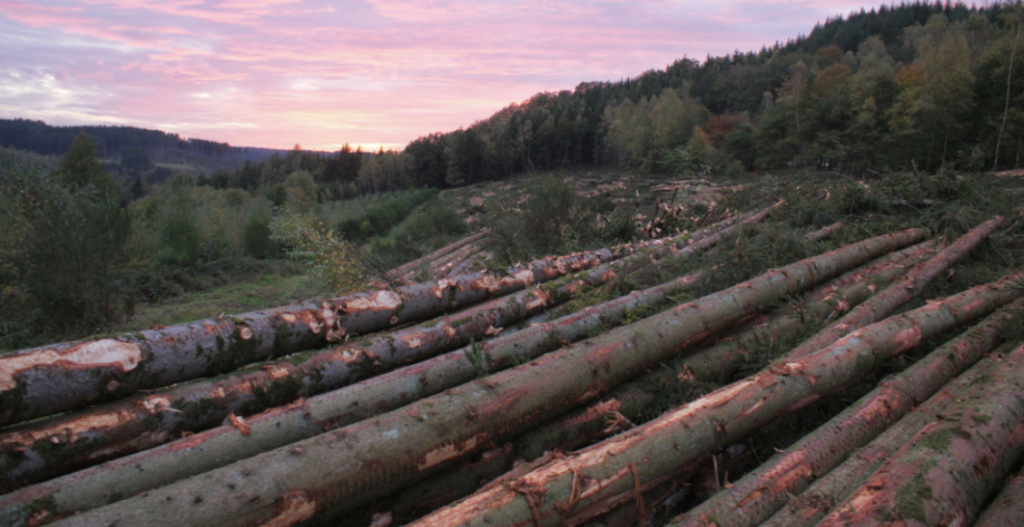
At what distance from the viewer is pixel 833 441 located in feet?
7.62

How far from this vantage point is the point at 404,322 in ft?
12.6

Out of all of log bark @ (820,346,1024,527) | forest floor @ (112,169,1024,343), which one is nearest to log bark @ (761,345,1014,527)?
log bark @ (820,346,1024,527)

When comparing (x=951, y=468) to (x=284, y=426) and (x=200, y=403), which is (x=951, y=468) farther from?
(x=200, y=403)

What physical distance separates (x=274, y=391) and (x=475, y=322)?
154 centimetres

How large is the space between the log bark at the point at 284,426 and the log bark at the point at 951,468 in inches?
67.3

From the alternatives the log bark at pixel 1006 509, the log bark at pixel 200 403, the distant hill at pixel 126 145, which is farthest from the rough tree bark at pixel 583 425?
the distant hill at pixel 126 145

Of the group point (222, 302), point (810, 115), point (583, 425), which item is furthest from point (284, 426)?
point (810, 115)

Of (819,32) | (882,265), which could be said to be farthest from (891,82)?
(819,32)

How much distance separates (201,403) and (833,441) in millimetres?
3239

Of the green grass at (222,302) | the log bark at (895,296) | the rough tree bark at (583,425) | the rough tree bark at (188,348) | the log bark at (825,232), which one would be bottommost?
the green grass at (222,302)

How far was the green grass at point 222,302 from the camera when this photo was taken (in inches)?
381

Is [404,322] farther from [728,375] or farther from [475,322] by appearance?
[728,375]

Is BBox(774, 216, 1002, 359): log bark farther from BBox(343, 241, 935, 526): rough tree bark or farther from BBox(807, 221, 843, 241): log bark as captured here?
BBox(807, 221, 843, 241): log bark

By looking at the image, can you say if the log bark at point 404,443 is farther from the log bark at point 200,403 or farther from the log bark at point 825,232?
the log bark at point 825,232
